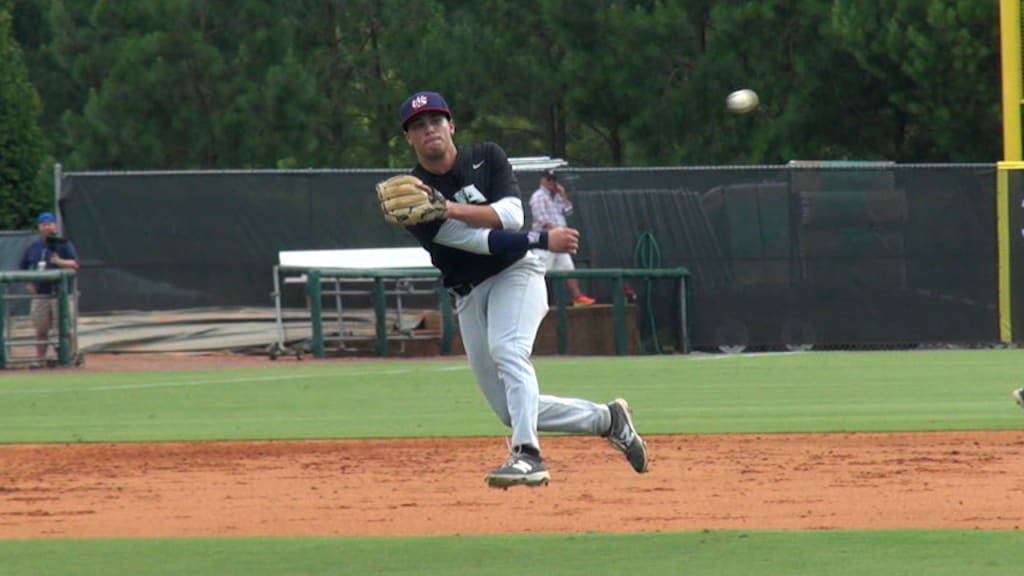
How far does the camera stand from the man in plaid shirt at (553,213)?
22.0m

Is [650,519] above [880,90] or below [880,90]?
below

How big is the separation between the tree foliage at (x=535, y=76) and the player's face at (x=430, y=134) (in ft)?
62.2

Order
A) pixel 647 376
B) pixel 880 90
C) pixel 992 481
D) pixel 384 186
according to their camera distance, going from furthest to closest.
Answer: pixel 880 90, pixel 647 376, pixel 992 481, pixel 384 186

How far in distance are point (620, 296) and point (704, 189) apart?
75.2 inches

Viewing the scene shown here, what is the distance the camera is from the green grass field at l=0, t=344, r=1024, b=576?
6.76m

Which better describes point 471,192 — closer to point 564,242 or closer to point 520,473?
point 564,242

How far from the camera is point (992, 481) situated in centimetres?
934

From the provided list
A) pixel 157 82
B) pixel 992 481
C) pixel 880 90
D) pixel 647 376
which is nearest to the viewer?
pixel 992 481

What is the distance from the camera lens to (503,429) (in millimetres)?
12664

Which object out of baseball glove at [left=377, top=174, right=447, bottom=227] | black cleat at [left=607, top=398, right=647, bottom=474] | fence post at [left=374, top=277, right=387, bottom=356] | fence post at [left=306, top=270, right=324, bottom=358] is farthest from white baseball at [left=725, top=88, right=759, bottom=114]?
baseball glove at [left=377, top=174, right=447, bottom=227]

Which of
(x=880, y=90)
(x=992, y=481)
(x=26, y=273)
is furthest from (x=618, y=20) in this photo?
(x=992, y=481)

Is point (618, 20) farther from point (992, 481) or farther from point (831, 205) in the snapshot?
point (992, 481)

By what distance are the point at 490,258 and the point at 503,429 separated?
451cm

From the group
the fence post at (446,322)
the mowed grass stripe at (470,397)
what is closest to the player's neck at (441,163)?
the mowed grass stripe at (470,397)
